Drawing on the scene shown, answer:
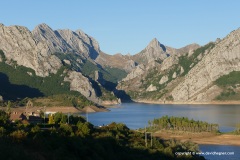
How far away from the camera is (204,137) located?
161375mm

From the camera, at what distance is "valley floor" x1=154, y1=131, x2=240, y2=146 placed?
142 metres

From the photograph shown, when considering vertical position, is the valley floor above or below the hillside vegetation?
below

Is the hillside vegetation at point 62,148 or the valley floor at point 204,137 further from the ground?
the hillside vegetation at point 62,148

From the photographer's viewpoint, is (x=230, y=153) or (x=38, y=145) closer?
(x=38, y=145)

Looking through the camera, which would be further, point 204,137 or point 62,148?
point 204,137

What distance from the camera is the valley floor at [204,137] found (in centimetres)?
14225

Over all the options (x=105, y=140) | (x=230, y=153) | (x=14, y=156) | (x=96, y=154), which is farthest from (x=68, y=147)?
(x=230, y=153)

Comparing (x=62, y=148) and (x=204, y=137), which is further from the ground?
(x=62, y=148)

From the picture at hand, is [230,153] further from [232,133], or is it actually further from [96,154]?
[96,154]

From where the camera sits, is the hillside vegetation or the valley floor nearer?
the hillside vegetation

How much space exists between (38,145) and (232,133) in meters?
131

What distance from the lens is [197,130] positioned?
580ft

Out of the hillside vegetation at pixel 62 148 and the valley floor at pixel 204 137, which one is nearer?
the hillside vegetation at pixel 62 148

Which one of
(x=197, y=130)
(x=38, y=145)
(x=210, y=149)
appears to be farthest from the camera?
(x=197, y=130)
